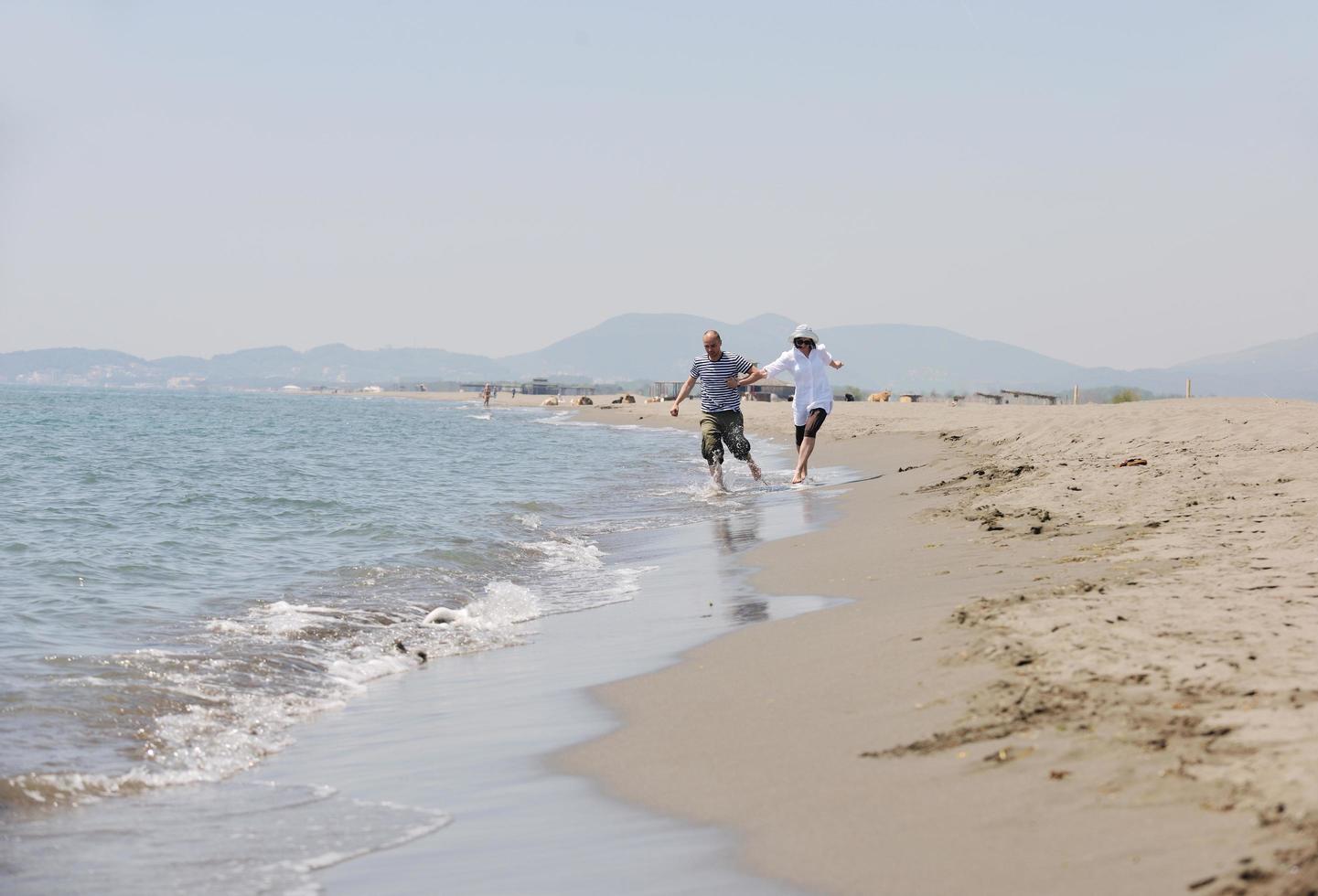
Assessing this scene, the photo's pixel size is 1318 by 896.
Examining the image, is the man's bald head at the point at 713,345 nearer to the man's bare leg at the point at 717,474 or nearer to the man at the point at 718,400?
the man at the point at 718,400

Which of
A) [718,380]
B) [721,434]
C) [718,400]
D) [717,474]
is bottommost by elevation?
[717,474]

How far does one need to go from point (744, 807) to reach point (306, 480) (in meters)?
19.3

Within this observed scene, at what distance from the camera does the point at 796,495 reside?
15.3 m

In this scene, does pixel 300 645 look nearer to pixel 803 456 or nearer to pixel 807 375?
pixel 807 375

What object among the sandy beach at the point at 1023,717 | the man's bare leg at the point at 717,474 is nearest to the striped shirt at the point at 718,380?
the man's bare leg at the point at 717,474

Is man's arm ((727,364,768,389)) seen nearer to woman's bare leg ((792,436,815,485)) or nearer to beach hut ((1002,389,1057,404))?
woman's bare leg ((792,436,815,485))

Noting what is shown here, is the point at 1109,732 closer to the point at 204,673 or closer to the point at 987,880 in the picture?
the point at 987,880

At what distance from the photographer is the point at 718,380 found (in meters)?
15.7

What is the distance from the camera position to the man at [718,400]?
15680 millimetres

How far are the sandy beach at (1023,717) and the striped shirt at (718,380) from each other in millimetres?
6864

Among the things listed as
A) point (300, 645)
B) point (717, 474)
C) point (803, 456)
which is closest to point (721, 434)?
point (717, 474)

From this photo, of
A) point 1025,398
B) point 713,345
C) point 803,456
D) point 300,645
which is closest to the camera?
point 300,645

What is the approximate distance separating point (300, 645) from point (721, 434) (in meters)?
8.99

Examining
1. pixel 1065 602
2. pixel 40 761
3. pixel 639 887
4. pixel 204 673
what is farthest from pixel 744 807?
pixel 204 673
